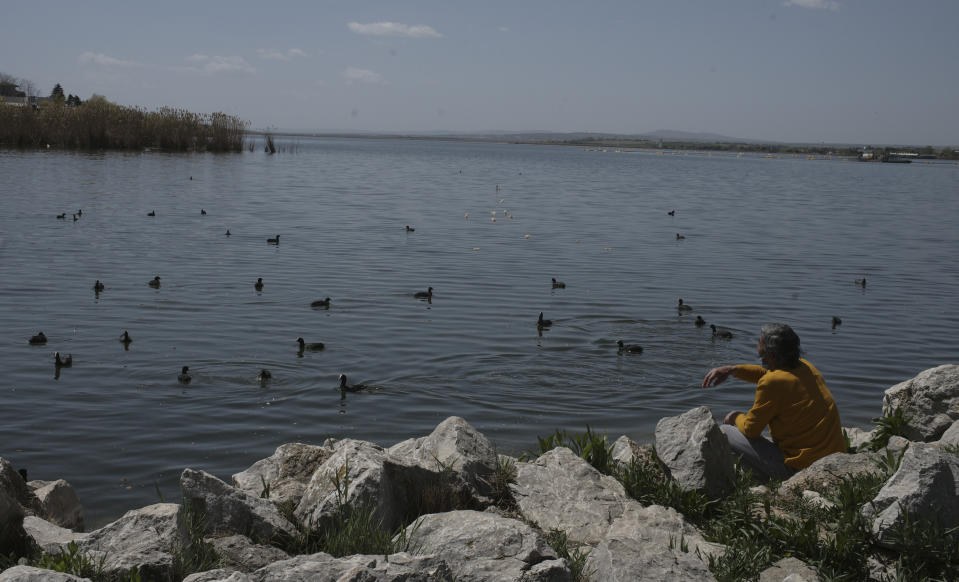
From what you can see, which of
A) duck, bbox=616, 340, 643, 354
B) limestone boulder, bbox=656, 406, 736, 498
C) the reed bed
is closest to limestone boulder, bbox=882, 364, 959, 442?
limestone boulder, bbox=656, 406, 736, 498

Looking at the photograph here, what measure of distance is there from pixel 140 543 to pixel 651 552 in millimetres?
3237

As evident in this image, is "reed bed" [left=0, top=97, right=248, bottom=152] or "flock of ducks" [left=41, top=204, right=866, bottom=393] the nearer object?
"flock of ducks" [left=41, top=204, right=866, bottom=393]

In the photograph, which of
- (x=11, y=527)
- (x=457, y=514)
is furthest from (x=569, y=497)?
(x=11, y=527)

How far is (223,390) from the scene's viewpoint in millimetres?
11602

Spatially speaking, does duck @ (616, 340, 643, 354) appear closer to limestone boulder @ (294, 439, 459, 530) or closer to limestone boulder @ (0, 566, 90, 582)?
limestone boulder @ (294, 439, 459, 530)

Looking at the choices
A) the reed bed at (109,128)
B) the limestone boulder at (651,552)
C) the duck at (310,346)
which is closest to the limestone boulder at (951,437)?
the limestone boulder at (651,552)

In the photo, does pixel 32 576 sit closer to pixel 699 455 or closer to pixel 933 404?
pixel 699 455

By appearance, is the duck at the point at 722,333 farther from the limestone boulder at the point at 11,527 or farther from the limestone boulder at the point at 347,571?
the limestone boulder at the point at 11,527

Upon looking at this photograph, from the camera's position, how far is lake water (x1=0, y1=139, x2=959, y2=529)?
10438 mm

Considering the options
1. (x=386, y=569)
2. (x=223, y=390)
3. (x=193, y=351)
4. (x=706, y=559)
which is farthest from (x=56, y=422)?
(x=706, y=559)

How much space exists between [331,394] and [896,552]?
789cm

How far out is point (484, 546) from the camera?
5.21 m

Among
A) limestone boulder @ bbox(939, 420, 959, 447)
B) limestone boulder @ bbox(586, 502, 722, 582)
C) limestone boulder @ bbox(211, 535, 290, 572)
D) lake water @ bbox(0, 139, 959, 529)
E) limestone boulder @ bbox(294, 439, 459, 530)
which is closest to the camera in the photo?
limestone boulder @ bbox(586, 502, 722, 582)

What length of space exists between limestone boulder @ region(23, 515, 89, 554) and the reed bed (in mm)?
62069
